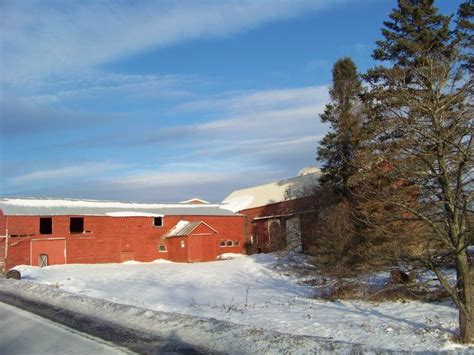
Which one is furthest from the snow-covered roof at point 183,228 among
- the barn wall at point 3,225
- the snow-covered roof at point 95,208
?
the barn wall at point 3,225

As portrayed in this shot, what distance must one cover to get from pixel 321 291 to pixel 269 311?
7291 mm

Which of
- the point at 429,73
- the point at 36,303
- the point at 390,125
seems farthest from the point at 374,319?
the point at 36,303

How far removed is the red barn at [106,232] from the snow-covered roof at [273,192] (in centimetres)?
503

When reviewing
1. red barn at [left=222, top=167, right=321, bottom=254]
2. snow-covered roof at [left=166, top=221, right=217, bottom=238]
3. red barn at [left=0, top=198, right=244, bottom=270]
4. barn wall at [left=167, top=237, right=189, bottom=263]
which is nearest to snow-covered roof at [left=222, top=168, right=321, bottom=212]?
red barn at [left=222, top=167, right=321, bottom=254]

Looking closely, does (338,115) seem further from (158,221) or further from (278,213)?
(158,221)

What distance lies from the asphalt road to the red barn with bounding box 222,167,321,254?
31.9 meters

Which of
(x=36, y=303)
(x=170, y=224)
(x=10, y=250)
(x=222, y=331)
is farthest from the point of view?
(x=170, y=224)

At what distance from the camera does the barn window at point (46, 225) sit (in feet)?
146

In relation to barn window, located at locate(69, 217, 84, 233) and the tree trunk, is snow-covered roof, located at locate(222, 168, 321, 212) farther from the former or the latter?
the tree trunk

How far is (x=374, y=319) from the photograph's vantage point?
54.1 ft

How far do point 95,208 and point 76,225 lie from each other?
9.41 feet

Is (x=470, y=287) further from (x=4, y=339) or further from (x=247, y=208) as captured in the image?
(x=247, y=208)

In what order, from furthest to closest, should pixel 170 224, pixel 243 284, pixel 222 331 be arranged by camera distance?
pixel 170 224 < pixel 243 284 < pixel 222 331

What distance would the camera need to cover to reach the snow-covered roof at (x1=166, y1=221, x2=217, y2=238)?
160 feet
